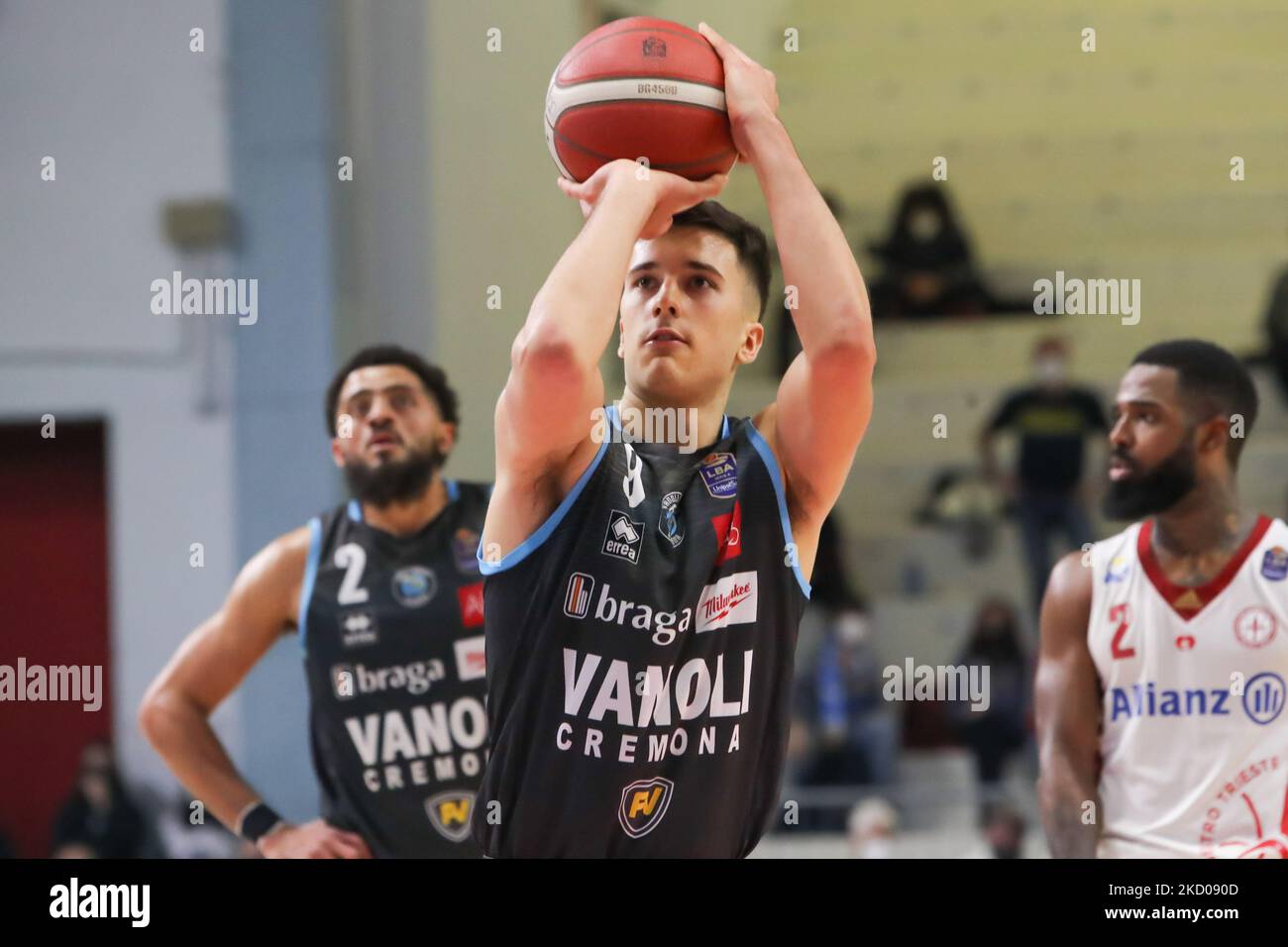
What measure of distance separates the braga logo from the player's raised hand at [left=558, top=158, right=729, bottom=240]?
66 cm

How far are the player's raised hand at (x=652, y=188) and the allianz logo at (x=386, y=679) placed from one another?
1748 millimetres

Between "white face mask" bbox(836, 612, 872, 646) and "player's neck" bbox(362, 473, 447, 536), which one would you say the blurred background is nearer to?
"white face mask" bbox(836, 612, 872, 646)

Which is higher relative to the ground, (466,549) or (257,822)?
(466,549)

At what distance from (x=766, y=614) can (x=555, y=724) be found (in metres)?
0.45

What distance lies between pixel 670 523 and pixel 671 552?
0.06 meters

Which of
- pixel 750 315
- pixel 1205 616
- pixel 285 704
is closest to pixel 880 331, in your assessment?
pixel 285 704

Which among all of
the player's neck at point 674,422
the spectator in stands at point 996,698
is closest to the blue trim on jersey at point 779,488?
the player's neck at point 674,422

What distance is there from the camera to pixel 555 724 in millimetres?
3080

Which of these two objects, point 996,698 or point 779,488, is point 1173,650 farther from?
point 996,698

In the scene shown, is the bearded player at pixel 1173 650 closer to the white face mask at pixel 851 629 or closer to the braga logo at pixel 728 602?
the braga logo at pixel 728 602

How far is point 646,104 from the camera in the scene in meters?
3.13

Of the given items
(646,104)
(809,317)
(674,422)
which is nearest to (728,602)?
(674,422)

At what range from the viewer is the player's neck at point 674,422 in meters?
3.15
